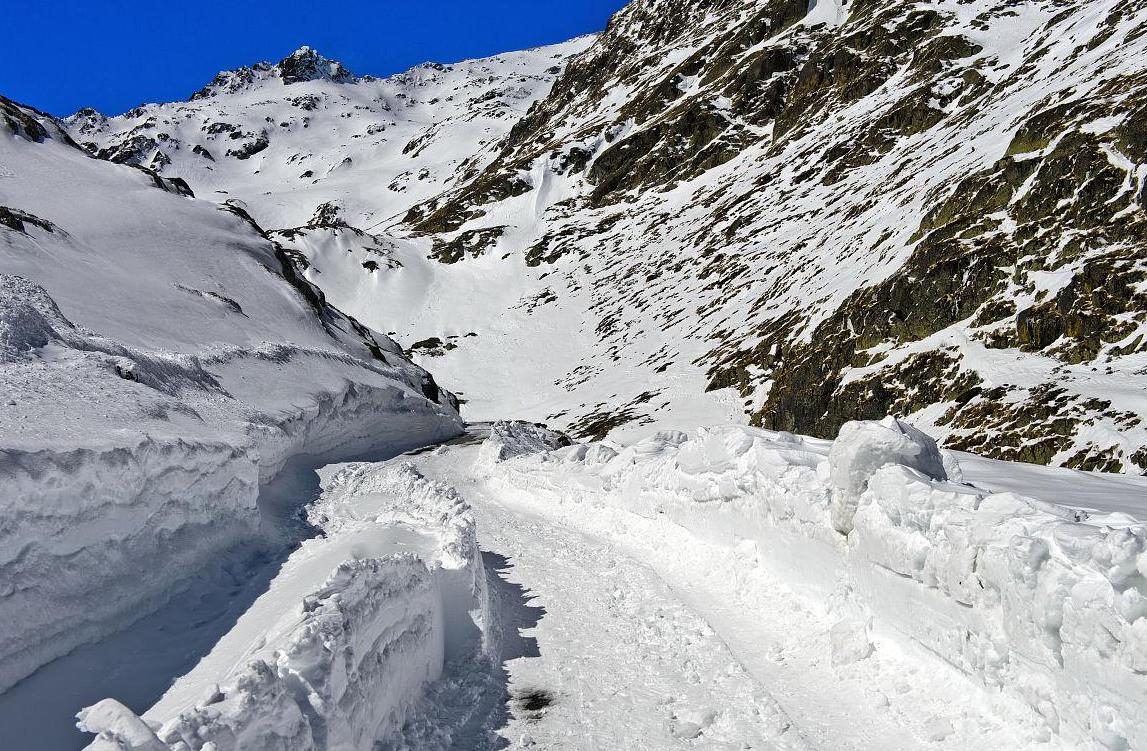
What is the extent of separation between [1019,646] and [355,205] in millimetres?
153054

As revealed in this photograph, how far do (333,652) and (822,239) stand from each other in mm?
50320

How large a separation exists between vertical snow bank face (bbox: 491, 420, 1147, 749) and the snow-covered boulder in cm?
2

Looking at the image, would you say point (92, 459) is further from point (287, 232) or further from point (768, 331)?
point (287, 232)

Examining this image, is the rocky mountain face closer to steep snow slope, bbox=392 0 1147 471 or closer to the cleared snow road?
steep snow slope, bbox=392 0 1147 471

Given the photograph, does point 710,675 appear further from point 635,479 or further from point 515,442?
point 515,442

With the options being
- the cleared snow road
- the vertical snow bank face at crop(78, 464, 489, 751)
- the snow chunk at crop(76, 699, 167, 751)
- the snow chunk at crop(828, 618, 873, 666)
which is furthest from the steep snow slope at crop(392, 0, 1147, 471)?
the snow chunk at crop(76, 699, 167, 751)

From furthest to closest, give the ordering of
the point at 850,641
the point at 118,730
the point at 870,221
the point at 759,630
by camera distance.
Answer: the point at 870,221 < the point at 759,630 < the point at 850,641 < the point at 118,730

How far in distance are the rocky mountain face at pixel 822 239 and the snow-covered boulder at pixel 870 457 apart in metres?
14.0

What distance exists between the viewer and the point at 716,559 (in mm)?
11203

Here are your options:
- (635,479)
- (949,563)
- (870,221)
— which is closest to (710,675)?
(949,563)

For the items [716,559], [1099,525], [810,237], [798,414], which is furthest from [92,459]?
[810,237]

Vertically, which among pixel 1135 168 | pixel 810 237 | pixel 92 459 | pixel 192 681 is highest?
pixel 810 237

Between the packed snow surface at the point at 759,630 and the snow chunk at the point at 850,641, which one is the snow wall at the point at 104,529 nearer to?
the packed snow surface at the point at 759,630

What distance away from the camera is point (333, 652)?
5.68m
